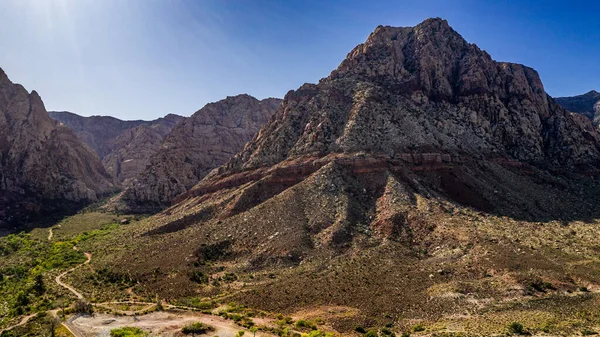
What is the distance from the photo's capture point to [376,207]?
67.8 meters

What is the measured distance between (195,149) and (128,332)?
11926cm

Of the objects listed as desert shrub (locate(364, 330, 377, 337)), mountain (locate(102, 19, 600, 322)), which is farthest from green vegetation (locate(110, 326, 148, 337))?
desert shrub (locate(364, 330, 377, 337))

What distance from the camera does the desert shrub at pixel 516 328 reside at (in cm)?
3166

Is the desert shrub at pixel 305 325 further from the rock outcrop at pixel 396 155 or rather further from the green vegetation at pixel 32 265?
the green vegetation at pixel 32 265

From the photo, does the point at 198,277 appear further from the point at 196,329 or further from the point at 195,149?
the point at 195,149

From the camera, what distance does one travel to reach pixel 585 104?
188 m

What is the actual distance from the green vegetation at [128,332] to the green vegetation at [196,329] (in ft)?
12.0

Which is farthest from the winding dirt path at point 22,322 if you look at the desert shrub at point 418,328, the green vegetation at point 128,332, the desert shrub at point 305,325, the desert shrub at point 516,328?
the desert shrub at point 516,328

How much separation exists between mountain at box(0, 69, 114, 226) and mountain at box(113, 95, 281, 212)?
2342 centimetres

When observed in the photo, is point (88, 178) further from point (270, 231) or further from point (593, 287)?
point (593, 287)

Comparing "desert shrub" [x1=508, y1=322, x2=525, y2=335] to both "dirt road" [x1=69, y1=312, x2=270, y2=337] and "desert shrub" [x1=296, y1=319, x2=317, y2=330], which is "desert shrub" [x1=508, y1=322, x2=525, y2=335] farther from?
"dirt road" [x1=69, y1=312, x2=270, y2=337]

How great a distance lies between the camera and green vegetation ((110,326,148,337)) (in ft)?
110

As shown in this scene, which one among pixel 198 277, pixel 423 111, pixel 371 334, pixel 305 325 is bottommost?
pixel 371 334

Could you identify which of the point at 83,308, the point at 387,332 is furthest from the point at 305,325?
the point at 83,308
